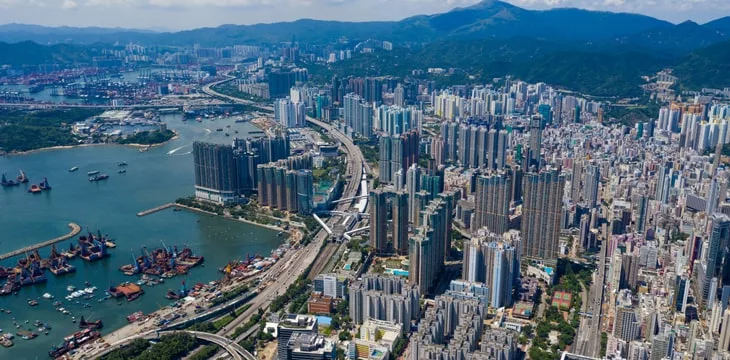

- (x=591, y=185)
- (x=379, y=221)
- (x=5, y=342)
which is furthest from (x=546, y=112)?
(x=5, y=342)

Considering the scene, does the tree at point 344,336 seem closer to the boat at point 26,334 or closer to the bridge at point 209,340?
the bridge at point 209,340

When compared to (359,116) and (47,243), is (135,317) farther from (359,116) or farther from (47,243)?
(359,116)

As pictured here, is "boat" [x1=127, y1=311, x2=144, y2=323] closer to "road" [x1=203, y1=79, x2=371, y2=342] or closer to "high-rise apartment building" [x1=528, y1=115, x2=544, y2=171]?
"road" [x1=203, y1=79, x2=371, y2=342]

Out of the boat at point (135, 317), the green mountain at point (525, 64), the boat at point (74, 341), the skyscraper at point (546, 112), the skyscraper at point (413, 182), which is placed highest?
the green mountain at point (525, 64)

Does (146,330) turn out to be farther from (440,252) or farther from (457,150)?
(457,150)

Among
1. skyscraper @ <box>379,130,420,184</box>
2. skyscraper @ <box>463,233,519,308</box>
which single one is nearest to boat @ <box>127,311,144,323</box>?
skyscraper @ <box>463,233,519,308</box>

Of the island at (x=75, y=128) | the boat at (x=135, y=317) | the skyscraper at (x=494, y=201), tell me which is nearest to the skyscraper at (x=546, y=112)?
the skyscraper at (x=494, y=201)
